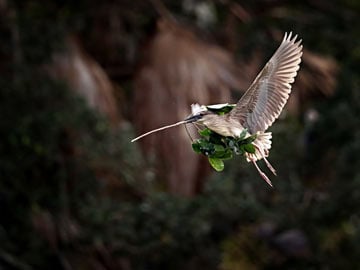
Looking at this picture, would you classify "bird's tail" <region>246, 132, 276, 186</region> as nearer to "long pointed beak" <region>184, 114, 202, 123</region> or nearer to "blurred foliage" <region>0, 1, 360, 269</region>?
"long pointed beak" <region>184, 114, 202, 123</region>

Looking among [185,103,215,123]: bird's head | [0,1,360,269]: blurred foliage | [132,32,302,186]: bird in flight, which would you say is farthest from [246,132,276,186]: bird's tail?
[0,1,360,269]: blurred foliage

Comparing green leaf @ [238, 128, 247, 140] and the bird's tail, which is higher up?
the bird's tail

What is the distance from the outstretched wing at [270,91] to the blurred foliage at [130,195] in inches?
139

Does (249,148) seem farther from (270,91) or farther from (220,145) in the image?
(270,91)

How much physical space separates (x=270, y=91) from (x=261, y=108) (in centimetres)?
7

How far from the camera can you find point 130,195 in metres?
6.50

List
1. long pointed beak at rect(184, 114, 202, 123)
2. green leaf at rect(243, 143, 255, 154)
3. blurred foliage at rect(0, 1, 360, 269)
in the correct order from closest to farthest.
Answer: long pointed beak at rect(184, 114, 202, 123) → green leaf at rect(243, 143, 255, 154) → blurred foliage at rect(0, 1, 360, 269)

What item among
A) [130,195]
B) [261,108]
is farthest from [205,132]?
[130,195]

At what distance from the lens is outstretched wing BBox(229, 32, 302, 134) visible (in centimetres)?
224

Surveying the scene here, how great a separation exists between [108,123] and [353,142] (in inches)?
52.8

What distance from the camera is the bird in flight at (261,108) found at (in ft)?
7.05

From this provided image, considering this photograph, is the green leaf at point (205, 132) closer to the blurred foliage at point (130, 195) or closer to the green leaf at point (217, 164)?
the green leaf at point (217, 164)

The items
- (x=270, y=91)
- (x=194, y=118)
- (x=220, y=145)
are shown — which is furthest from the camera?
(x=270, y=91)

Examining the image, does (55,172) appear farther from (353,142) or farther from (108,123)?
(353,142)
